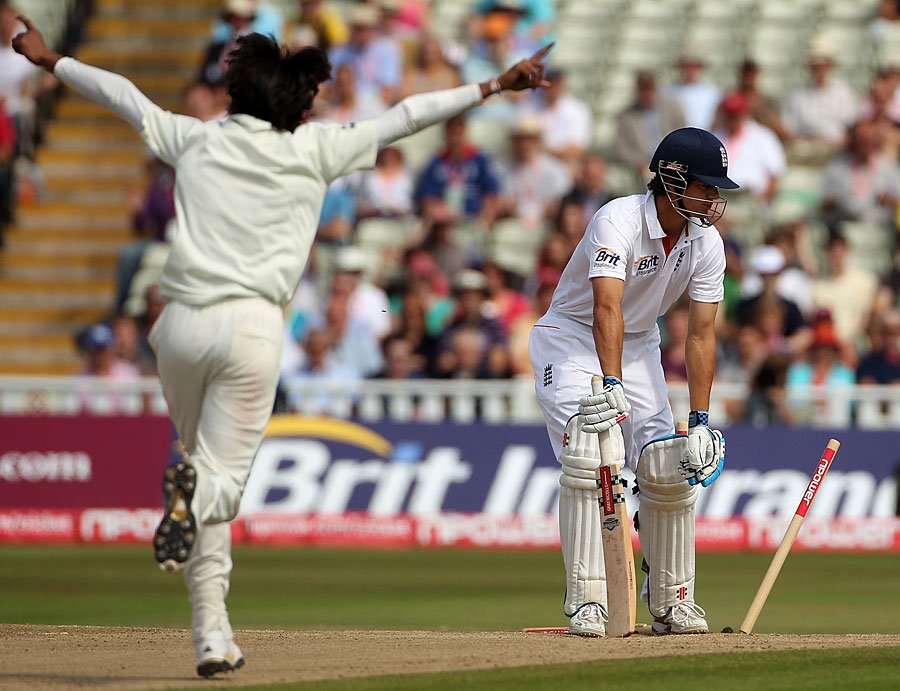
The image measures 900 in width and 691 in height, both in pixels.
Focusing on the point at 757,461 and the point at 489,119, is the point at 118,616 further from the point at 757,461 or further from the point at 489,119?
the point at 489,119

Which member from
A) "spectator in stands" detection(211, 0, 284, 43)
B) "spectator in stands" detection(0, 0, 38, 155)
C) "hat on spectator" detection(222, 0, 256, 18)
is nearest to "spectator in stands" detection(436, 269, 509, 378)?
"spectator in stands" detection(211, 0, 284, 43)

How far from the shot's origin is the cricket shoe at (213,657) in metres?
6.37

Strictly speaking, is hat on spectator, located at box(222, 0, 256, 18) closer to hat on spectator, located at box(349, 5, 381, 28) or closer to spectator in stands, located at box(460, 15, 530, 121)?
hat on spectator, located at box(349, 5, 381, 28)

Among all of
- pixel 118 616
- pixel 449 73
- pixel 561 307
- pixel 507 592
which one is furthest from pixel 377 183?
pixel 561 307

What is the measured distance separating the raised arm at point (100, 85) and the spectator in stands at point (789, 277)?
1034 cm

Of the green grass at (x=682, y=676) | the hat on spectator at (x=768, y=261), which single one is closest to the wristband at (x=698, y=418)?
the green grass at (x=682, y=676)

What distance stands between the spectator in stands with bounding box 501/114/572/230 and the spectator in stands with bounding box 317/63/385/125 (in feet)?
4.66

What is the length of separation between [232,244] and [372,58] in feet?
41.2

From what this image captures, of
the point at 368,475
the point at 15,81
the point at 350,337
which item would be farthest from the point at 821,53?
the point at 15,81

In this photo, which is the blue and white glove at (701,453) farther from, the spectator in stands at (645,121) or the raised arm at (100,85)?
the spectator in stands at (645,121)

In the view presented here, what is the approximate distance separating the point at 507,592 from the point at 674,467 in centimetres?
409

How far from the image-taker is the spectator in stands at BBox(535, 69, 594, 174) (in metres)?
18.0

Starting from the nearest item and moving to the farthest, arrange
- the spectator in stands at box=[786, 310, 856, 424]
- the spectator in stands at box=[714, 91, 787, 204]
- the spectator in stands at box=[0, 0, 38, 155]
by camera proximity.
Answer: the spectator in stands at box=[786, 310, 856, 424]
the spectator in stands at box=[714, 91, 787, 204]
the spectator in stands at box=[0, 0, 38, 155]

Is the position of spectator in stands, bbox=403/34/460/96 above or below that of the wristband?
above
